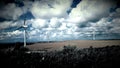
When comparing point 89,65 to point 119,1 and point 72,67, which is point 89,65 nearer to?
point 72,67

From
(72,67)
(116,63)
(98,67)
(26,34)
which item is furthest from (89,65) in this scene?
(26,34)

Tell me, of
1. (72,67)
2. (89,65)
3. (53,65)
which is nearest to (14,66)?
(53,65)

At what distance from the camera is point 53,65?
448 centimetres

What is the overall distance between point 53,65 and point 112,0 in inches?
211

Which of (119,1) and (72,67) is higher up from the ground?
(119,1)

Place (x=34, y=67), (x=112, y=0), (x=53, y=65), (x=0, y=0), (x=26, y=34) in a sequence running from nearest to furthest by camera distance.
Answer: (x=34, y=67)
(x=53, y=65)
(x=0, y=0)
(x=112, y=0)
(x=26, y=34)

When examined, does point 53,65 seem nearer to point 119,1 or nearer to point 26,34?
point 119,1

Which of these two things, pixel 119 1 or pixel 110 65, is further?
pixel 119 1

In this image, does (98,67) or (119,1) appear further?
(119,1)

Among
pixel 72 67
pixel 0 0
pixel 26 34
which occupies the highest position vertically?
pixel 0 0

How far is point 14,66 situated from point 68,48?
12.4 feet

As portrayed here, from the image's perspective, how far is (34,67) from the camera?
4188 millimetres

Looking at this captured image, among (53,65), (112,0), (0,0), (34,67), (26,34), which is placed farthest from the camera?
(26,34)

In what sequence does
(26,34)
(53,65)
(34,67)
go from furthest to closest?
(26,34) < (53,65) < (34,67)
